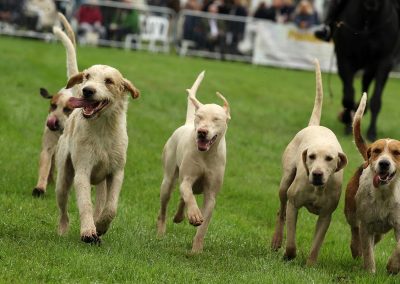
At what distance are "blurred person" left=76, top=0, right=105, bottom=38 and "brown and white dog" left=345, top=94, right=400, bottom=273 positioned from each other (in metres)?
20.3

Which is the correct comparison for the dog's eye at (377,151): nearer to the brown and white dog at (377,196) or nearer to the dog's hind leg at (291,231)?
the brown and white dog at (377,196)

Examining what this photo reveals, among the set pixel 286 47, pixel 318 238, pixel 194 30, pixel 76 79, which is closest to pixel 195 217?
pixel 318 238

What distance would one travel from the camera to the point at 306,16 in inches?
1173

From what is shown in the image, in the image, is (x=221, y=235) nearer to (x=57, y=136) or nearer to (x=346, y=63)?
(x=57, y=136)

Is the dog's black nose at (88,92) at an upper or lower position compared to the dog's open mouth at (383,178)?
upper

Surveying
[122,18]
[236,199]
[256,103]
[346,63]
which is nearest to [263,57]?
[122,18]

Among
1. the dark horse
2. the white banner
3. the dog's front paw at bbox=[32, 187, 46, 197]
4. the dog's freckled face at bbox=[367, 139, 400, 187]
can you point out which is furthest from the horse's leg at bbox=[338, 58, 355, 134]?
the white banner

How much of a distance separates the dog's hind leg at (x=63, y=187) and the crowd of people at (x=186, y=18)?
62.6 feet

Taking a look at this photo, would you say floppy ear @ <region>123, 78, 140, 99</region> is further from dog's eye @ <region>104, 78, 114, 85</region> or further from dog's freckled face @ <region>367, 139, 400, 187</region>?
dog's freckled face @ <region>367, 139, 400, 187</region>

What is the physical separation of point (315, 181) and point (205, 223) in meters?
1.08

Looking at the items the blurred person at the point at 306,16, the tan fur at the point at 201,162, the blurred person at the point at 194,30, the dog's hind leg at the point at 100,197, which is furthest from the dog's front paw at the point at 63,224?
the blurred person at the point at 306,16

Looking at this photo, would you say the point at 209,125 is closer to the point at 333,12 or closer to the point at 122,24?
the point at 333,12

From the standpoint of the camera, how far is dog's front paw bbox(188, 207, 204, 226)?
8055mm

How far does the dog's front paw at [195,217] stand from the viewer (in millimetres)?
8055
